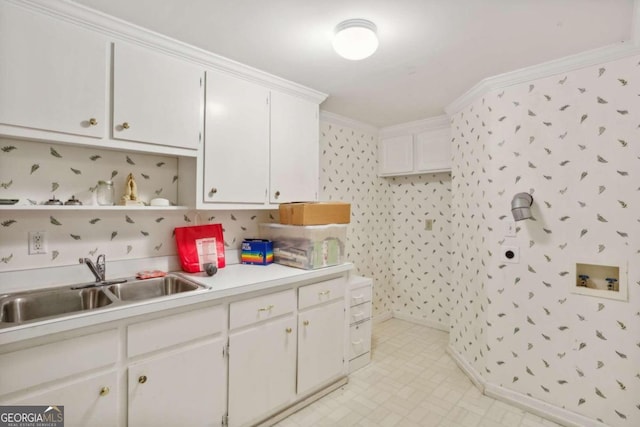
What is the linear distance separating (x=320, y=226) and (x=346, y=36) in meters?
1.20

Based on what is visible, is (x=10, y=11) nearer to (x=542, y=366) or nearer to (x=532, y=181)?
(x=532, y=181)

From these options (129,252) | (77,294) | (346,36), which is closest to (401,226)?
(346,36)

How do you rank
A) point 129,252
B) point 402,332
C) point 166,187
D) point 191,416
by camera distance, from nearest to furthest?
point 191,416 < point 129,252 < point 166,187 < point 402,332

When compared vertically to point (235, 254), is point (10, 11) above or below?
above

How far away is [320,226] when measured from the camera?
2.26m

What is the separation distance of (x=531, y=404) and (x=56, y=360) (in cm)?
272

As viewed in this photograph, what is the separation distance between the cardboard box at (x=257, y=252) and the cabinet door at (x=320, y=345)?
20.4 inches

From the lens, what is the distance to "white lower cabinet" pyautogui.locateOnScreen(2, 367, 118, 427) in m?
1.22

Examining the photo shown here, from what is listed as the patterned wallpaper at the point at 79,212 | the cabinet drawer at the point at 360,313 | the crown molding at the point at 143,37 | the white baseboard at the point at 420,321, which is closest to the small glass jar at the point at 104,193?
the patterned wallpaper at the point at 79,212

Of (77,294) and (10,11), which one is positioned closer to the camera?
(10,11)

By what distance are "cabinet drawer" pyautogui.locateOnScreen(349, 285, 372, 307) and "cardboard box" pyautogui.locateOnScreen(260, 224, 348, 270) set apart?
366 millimetres

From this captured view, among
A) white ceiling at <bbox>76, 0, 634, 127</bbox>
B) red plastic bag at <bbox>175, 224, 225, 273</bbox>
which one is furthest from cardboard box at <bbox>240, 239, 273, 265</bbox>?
white ceiling at <bbox>76, 0, 634, 127</bbox>

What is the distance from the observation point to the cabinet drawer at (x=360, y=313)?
8.52 ft

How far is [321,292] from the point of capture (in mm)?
2244
